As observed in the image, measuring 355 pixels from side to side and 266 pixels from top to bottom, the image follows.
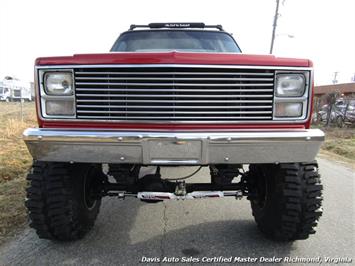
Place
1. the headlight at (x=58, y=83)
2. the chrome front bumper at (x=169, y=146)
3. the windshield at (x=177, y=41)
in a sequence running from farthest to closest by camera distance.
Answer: the windshield at (x=177, y=41) < the headlight at (x=58, y=83) < the chrome front bumper at (x=169, y=146)

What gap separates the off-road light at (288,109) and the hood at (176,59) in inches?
11.8

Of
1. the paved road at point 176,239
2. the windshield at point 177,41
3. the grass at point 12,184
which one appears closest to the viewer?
the paved road at point 176,239

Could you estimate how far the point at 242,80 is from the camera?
2.61 meters

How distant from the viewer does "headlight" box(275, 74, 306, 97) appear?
266 centimetres

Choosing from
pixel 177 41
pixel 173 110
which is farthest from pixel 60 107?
pixel 177 41

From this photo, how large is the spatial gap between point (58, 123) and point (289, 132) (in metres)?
1.78

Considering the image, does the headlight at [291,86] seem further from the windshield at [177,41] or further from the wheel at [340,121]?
the wheel at [340,121]

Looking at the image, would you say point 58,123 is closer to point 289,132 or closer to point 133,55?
point 133,55

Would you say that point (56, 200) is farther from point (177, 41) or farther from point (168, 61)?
point (177, 41)

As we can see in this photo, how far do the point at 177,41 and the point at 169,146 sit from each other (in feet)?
7.81

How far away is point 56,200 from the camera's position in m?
3.13

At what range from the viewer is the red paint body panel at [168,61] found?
254cm

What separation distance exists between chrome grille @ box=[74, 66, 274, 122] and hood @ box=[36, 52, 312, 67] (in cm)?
5

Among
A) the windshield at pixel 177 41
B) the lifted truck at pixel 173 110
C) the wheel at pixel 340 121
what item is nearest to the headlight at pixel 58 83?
the lifted truck at pixel 173 110
